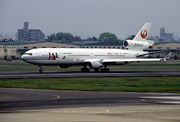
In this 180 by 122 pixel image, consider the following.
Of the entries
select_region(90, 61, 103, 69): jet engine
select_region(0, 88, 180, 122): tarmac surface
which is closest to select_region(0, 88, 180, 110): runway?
select_region(0, 88, 180, 122): tarmac surface

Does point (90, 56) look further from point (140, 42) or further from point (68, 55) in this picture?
point (140, 42)

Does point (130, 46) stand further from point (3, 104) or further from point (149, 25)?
point (3, 104)

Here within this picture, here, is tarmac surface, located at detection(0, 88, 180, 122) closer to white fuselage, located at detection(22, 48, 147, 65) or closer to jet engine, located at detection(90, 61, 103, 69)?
white fuselage, located at detection(22, 48, 147, 65)

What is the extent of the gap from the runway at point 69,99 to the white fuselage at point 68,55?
1422 inches

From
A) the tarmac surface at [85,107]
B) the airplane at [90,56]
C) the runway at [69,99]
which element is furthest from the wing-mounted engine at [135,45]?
the tarmac surface at [85,107]

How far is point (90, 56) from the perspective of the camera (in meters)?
88.2

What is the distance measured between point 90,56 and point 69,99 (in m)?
49.9

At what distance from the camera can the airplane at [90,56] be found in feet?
269

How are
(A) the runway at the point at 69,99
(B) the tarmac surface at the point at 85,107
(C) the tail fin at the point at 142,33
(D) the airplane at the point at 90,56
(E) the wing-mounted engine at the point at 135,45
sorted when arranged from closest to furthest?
(B) the tarmac surface at the point at 85,107 → (A) the runway at the point at 69,99 → (D) the airplane at the point at 90,56 → (E) the wing-mounted engine at the point at 135,45 → (C) the tail fin at the point at 142,33

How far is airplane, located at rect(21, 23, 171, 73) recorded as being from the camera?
82.1 meters

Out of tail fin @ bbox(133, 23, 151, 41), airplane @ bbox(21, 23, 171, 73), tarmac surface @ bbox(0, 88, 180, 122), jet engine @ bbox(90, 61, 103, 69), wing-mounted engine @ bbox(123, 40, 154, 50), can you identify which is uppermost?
tail fin @ bbox(133, 23, 151, 41)

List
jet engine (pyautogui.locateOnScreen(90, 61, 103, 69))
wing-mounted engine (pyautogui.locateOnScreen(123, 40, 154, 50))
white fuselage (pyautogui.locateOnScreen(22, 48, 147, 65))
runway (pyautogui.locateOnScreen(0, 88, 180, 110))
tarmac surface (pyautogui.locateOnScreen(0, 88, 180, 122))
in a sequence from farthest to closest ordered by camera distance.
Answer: wing-mounted engine (pyautogui.locateOnScreen(123, 40, 154, 50))
jet engine (pyautogui.locateOnScreen(90, 61, 103, 69))
white fuselage (pyautogui.locateOnScreen(22, 48, 147, 65))
runway (pyautogui.locateOnScreen(0, 88, 180, 110))
tarmac surface (pyautogui.locateOnScreen(0, 88, 180, 122))

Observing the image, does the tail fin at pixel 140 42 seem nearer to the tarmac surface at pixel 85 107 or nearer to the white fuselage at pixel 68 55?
the white fuselage at pixel 68 55

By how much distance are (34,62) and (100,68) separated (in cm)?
1499
